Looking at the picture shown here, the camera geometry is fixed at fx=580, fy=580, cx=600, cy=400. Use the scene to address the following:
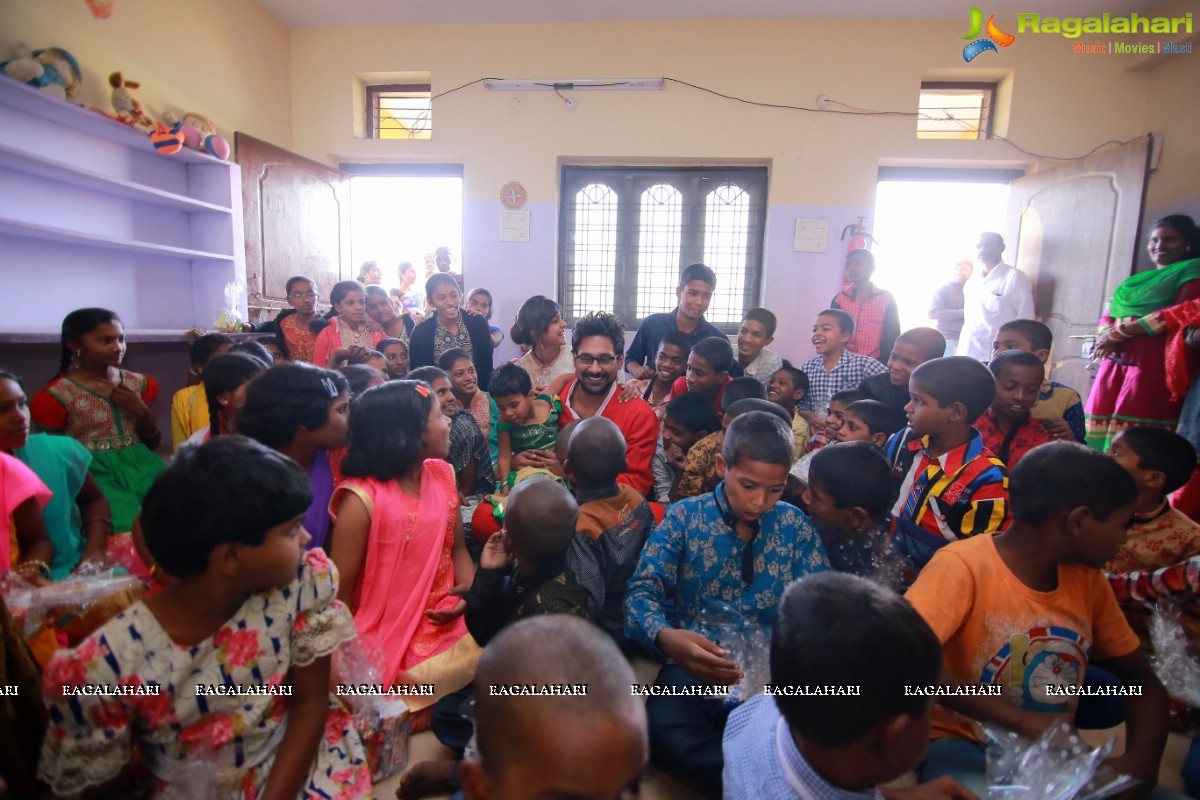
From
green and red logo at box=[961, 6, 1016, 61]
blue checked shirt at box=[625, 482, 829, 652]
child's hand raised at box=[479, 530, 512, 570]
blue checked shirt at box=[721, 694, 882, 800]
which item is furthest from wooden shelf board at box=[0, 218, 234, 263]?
green and red logo at box=[961, 6, 1016, 61]

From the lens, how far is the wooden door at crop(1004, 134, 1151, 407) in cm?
429

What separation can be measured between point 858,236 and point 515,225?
3.16m

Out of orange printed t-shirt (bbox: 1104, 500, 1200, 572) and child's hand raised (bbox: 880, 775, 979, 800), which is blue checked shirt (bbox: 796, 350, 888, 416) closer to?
orange printed t-shirt (bbox: 1104, 500, 1200, 572)

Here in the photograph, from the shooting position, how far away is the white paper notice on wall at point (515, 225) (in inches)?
218

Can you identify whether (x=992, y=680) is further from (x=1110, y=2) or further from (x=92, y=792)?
(x=1110, y=2)

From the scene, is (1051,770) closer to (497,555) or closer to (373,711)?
(497,555)

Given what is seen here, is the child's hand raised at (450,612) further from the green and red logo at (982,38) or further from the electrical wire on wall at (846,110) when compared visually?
the green and red logo at (982,38)

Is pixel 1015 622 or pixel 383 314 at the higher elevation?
pixel 383 314

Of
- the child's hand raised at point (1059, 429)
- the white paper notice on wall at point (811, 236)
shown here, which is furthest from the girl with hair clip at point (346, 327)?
the white paper notice on wall at point (811, 236)

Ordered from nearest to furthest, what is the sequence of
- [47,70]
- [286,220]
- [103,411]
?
1. [103,411]
2. [47,70]
3. [286,220]

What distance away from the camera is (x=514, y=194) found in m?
5.52

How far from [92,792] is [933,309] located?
624cm

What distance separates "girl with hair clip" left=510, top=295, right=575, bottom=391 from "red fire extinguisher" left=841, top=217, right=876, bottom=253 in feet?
10.3

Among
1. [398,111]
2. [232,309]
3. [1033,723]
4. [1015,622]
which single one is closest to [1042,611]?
[1015,622]
